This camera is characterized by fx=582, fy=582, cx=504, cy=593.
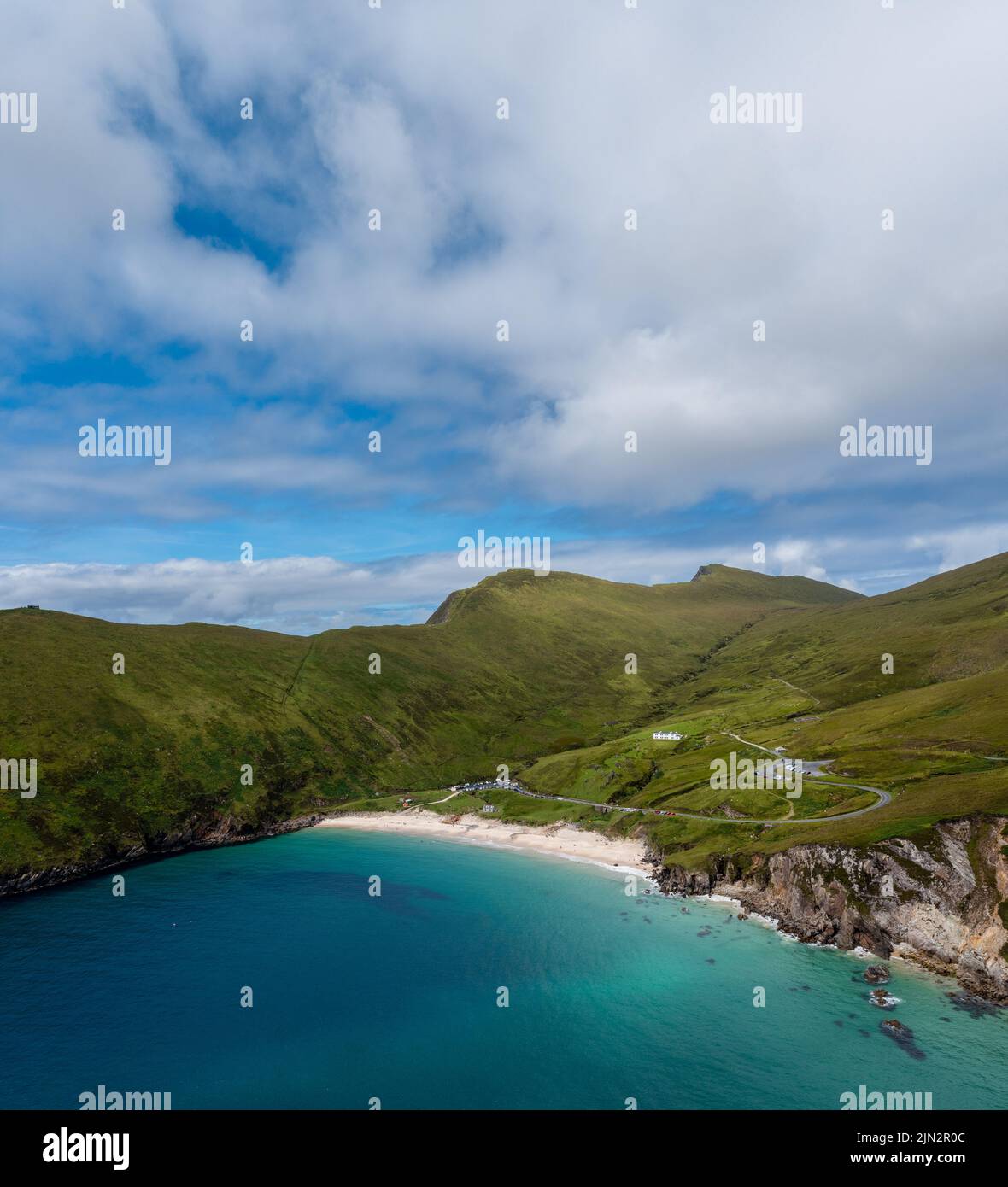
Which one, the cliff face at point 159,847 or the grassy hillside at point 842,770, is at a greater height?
the grassy hillside at point 842,770

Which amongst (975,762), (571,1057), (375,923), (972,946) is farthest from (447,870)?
(975,762)

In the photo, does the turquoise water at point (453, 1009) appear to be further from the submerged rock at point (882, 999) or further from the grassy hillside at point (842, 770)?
the grassy hillside at point (842, 770)

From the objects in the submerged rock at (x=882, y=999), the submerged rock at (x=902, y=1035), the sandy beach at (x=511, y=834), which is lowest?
the sandy beach at (x=511, y=834)

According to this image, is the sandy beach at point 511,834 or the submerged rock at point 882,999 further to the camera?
the sandy beach at point 511,834

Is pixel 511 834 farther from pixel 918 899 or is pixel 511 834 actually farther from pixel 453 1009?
pixel 918 899

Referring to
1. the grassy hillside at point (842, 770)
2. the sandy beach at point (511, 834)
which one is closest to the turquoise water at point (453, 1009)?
the sandy beach at point (511, 834)

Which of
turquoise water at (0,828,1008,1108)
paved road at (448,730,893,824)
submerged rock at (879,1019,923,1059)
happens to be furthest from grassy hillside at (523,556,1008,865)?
submerged rock at (879,1019,923,1059)
